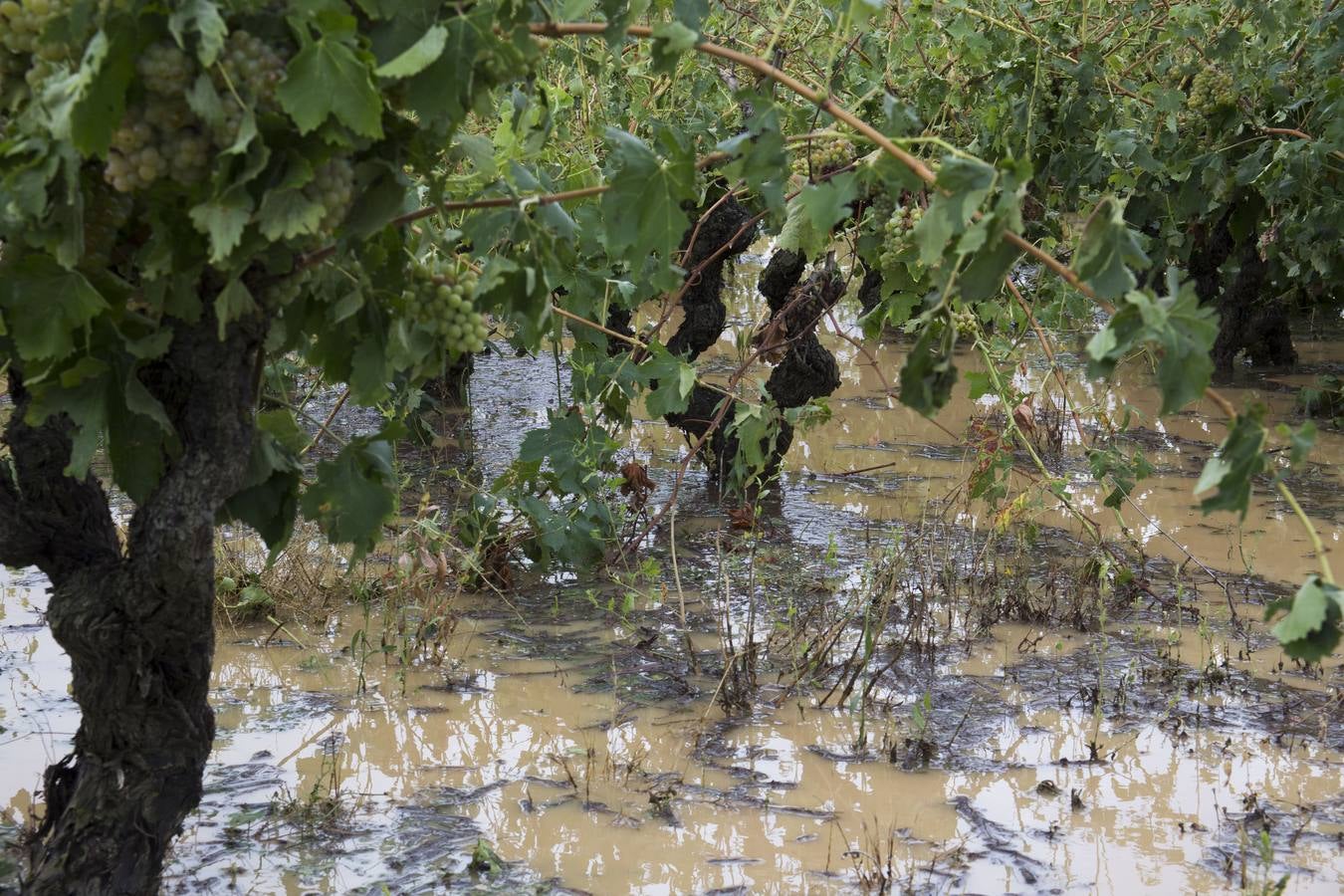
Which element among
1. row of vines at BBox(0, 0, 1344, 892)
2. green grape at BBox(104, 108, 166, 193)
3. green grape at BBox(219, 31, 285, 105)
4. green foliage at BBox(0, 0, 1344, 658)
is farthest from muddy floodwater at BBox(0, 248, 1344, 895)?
green grape at BBox(219, 31, 285, 105)

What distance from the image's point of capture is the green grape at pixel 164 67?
172 cm

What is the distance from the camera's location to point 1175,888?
10.3 ft

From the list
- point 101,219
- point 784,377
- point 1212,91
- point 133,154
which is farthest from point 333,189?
point 1212,91

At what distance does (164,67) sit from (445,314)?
25.2 inches

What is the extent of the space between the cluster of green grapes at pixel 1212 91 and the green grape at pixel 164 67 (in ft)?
19.2

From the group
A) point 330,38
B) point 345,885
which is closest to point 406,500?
point 345,885

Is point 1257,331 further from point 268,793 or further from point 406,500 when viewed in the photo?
point 268,793

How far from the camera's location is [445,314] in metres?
2.24

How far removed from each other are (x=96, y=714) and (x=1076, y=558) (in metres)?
3.89

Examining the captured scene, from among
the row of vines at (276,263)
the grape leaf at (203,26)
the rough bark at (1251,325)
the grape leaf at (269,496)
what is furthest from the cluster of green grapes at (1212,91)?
the grape leaf at (203,26)

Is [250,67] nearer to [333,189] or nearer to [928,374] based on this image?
[333,189]

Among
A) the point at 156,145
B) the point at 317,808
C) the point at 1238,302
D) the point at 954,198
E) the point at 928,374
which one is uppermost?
the point at 1238,302

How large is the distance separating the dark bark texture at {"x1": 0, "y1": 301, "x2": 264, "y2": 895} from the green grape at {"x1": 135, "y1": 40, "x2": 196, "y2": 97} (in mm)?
582

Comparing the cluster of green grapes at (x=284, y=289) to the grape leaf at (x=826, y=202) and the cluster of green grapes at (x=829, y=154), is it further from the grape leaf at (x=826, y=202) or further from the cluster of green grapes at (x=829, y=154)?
the cluster of green grapes at (x=829, y=154)
